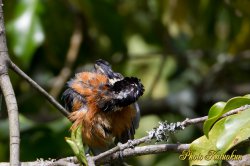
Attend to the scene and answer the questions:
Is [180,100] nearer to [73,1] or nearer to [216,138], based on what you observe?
[73,1]

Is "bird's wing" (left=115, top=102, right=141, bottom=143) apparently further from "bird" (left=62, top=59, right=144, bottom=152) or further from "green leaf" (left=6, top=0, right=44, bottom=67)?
"green leaf" (left=6, top=0, right=44, bottom=67)

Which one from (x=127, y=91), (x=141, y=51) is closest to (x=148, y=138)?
(x=127, y=91)

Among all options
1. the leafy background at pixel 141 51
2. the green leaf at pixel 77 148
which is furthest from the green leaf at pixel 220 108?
the leafy background at pixel 141 51

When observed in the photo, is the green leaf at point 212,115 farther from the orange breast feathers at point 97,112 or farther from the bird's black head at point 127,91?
the orange breast feathers at point 97,112

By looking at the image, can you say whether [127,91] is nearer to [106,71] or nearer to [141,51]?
[106,71]

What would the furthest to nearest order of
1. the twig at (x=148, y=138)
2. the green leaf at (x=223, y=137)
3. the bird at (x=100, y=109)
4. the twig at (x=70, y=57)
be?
1. the twig at (x=70, y=57)
2. the bird at (x=100, y=109)
3. the twig at (x=148, y=138)
4. the green leaf at (x=223, y=137)
